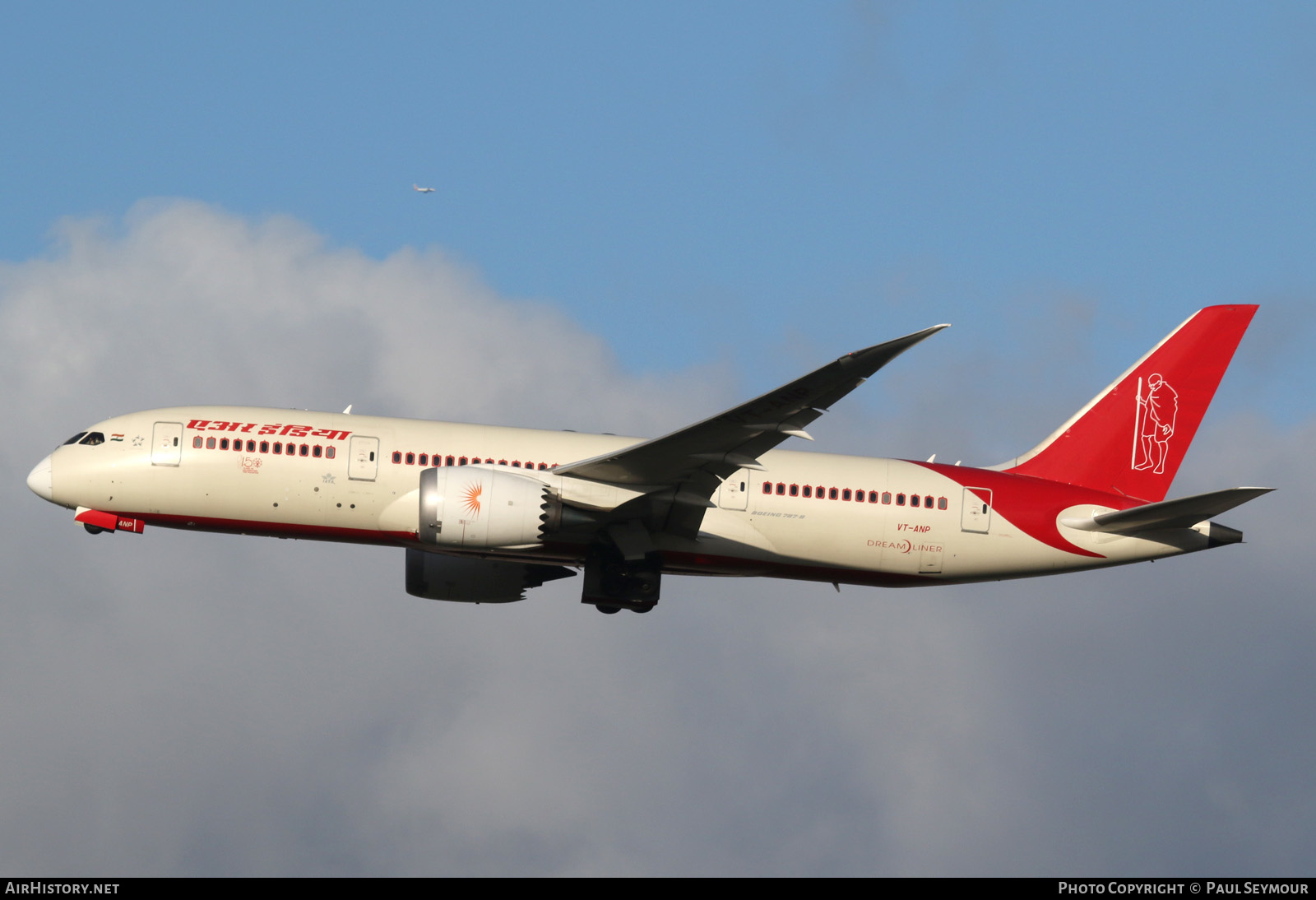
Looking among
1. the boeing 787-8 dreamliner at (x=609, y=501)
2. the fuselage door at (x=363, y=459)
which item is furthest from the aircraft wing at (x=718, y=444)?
the fuselage door at (x=363, y=459)

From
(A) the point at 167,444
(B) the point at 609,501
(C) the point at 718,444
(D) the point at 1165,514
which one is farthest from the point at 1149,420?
(A) the point at 167,444

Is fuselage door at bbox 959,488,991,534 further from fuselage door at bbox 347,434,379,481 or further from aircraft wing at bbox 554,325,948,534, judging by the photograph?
fuselage door at bbox 347,434,379,481

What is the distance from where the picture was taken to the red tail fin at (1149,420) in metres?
41.0

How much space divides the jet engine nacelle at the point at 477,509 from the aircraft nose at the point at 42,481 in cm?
936

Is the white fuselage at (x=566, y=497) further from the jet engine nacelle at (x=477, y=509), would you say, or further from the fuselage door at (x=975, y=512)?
the jet engine nacelle at (x=477, y=509)

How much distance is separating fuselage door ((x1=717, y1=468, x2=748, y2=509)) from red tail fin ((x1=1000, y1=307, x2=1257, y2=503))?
7842 millimetres

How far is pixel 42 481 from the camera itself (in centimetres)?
3756

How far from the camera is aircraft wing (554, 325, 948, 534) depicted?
104 feet

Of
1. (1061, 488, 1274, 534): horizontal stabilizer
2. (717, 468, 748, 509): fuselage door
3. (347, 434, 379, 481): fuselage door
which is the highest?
(347, 434, 379, 481): fuselage door

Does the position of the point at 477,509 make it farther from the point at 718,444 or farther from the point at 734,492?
the point at 734,492

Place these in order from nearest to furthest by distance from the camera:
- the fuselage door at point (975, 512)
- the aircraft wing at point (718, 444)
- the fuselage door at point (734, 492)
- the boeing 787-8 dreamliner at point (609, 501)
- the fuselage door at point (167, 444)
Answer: the aircraft wing at point (718, 444), the boeing 787-8 dreamliner at point (609, 501), the fuselage door at point (167, 444), the fuselage door at point (734, 492), the fuselage door at point (975, 512)

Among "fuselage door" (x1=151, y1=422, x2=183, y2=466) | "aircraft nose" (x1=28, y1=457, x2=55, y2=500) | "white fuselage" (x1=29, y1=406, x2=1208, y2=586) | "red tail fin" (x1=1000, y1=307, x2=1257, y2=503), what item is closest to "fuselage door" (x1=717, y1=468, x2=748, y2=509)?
"white fuselage" (x1=29, y1=406, x2=1208, y2=586)

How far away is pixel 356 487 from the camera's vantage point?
3656 cm
